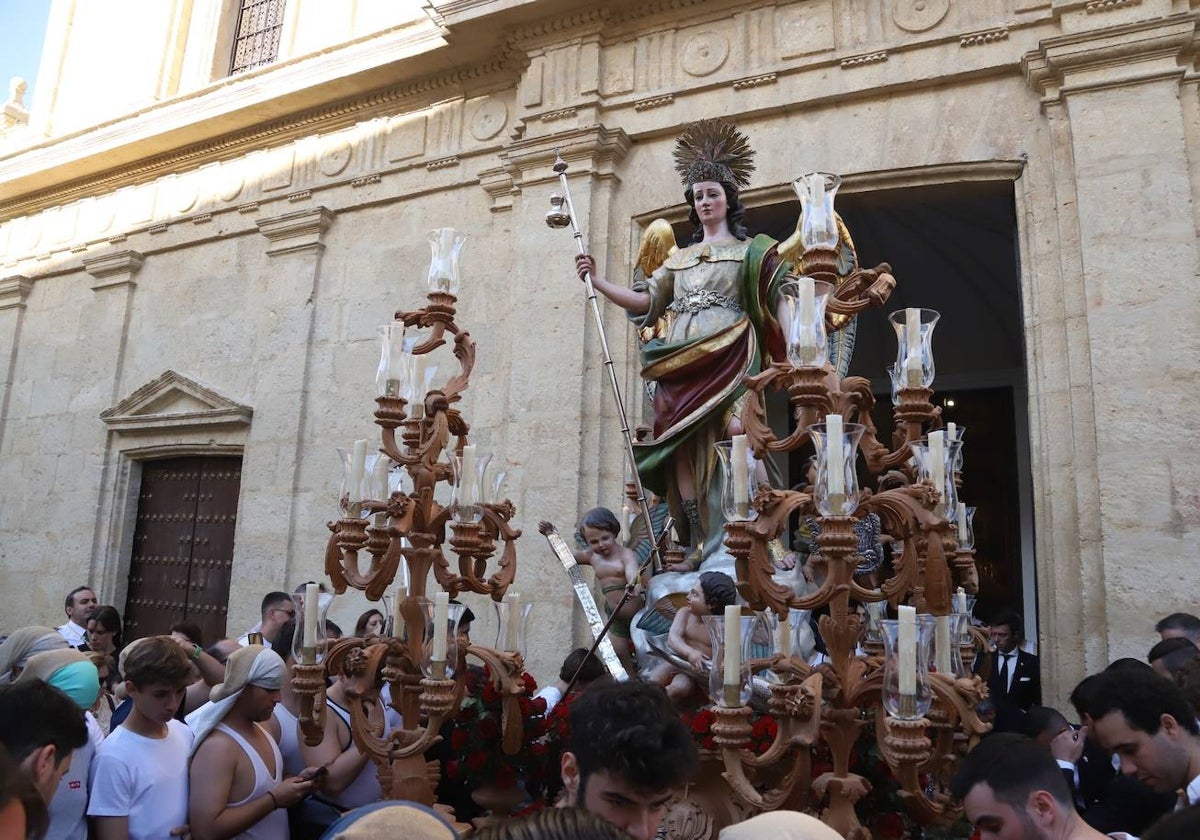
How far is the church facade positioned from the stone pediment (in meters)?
0.04

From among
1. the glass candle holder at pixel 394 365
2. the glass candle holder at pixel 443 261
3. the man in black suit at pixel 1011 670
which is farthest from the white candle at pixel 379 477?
the man in black suit at pixel 1011 670

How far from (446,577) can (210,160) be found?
27.7 ft

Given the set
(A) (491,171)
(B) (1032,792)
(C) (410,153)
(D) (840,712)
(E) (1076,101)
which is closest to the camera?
(B) (1032,792)

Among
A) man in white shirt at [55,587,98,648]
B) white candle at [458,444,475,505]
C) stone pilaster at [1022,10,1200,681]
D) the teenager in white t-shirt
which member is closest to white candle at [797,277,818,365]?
white candle at [458,444,475,505]

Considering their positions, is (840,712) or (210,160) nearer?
(840,712)

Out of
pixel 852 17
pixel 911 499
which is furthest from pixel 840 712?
pixel 852 17

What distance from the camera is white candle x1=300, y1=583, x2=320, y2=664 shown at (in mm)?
3307

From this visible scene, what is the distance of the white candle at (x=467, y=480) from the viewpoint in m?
3.62

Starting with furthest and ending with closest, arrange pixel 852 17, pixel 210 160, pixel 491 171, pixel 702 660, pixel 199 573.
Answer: pixel 210 160 → pixel 199 573 → pixel 491 171 → pixel 852 17 → pixel 702 660

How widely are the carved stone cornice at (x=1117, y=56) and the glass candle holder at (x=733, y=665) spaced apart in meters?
5.19

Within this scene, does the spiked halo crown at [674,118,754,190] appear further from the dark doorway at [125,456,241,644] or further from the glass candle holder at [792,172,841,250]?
the dark doorway at [125,456,241,644]

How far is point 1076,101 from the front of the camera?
243 inches

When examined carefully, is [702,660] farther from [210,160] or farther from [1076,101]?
[210,160]

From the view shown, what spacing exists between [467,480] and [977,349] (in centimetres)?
849
